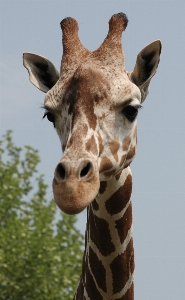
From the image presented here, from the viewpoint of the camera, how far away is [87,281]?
692cm

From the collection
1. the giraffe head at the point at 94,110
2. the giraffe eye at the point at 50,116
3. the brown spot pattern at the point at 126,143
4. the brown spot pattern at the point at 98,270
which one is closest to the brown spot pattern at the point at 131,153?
the giraffe head at the point at 94,110

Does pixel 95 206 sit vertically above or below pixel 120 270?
above

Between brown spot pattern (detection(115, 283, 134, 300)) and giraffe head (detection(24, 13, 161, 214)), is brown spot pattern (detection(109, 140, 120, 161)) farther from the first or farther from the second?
brown spot pattern (detection(115, 283, 134, 300))

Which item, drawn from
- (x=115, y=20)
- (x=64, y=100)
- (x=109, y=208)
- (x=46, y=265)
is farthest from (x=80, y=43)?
(x=46, y=265)

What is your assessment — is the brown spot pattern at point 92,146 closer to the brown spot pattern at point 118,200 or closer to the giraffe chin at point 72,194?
the giraffe chin at point 72,194

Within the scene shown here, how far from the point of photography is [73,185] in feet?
17.5

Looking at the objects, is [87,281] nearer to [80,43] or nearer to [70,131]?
[70,131]

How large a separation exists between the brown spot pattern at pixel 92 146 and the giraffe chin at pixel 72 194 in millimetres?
436

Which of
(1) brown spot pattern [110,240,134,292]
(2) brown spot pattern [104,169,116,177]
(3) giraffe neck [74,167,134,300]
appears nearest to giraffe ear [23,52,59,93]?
(3) giraffe neck [74,167,134,300]

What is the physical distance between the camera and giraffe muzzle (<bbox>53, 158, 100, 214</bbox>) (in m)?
5.35

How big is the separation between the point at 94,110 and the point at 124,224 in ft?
4.16

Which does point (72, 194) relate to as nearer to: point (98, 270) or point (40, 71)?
point (98, 270)

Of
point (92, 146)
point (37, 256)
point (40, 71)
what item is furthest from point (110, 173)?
point (37, 256)

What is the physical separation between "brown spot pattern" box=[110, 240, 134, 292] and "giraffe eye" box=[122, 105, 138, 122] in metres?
1.26
